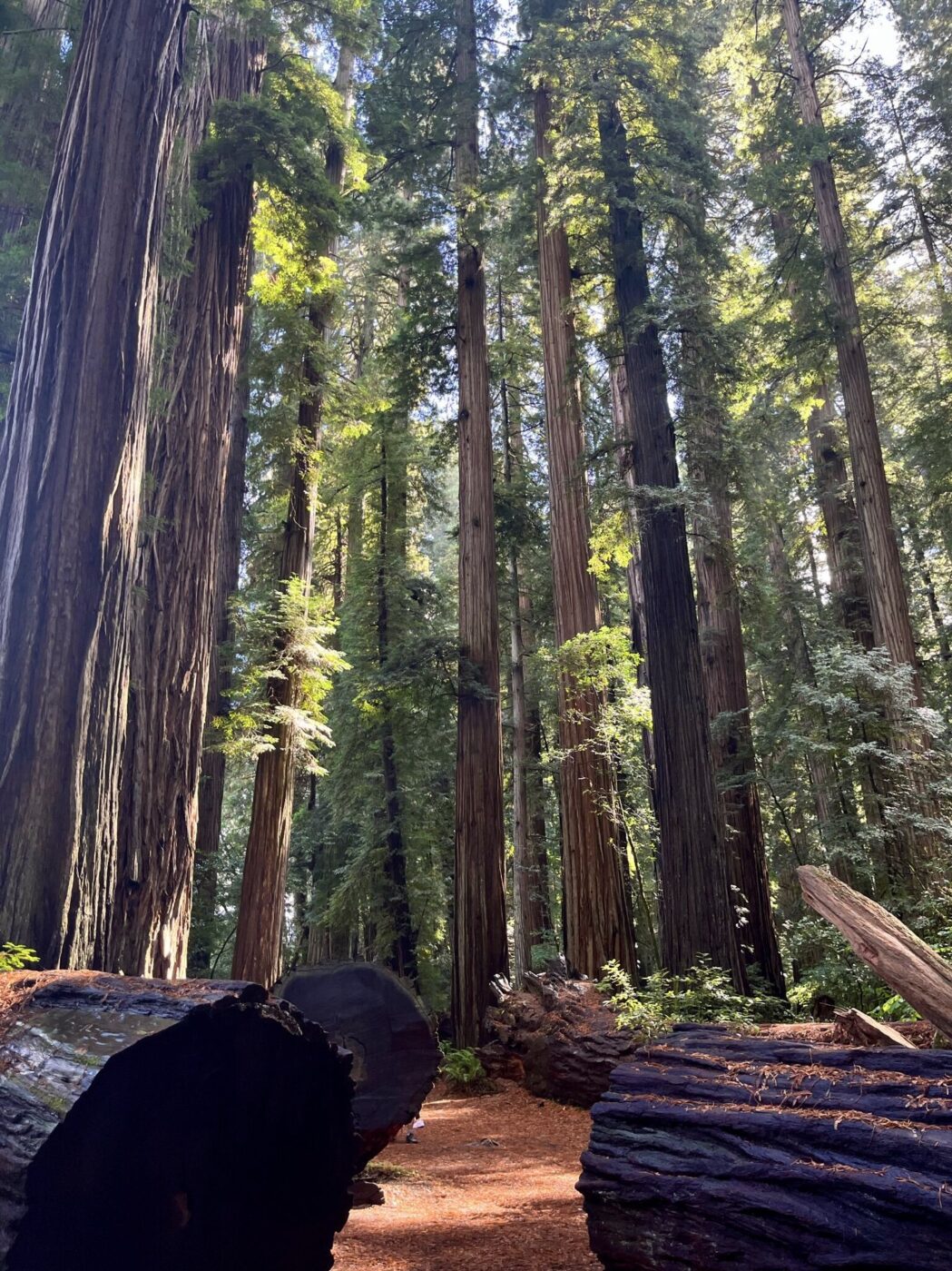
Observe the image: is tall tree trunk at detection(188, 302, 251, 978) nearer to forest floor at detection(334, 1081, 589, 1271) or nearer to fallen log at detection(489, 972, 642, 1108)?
fallen log at detection(489, 972, 642, 1108)

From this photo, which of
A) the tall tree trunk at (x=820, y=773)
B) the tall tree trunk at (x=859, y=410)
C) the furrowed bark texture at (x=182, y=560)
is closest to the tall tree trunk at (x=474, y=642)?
the tall tree trunk at (x=820, y=773)

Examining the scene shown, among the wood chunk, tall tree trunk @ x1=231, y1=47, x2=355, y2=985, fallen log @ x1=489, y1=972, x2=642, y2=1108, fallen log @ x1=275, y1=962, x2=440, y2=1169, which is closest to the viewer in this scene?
A: the wood chunk

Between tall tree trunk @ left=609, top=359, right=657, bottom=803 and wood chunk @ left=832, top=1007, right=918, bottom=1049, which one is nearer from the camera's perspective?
wood chunk @ left=832, top=1007, right=918, bottom=1049

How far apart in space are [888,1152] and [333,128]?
11.5 meters

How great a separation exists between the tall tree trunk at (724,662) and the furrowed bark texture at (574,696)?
157 cm

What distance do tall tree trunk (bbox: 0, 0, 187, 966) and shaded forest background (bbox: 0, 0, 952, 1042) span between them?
2cm

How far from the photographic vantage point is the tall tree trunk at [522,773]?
57.5ft

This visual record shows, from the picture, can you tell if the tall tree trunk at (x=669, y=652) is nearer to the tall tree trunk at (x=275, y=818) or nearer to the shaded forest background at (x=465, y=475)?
the shaded forest background at (x=465, y=475)

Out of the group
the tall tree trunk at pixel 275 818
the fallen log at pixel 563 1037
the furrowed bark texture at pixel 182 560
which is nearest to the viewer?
the furrowed bark texture at pixel 182 560

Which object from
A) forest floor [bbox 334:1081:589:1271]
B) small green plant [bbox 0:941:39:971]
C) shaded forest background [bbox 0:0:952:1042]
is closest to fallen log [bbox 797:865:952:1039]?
forest floor [bbox 334:1081:589:1271]

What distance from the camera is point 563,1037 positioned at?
8555 millimetres

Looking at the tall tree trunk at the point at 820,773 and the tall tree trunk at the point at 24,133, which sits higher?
the tall tree trunk at the point at 24,133

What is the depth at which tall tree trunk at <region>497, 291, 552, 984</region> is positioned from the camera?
1752cm

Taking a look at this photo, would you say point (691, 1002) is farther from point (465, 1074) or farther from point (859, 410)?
point (859, 410)
